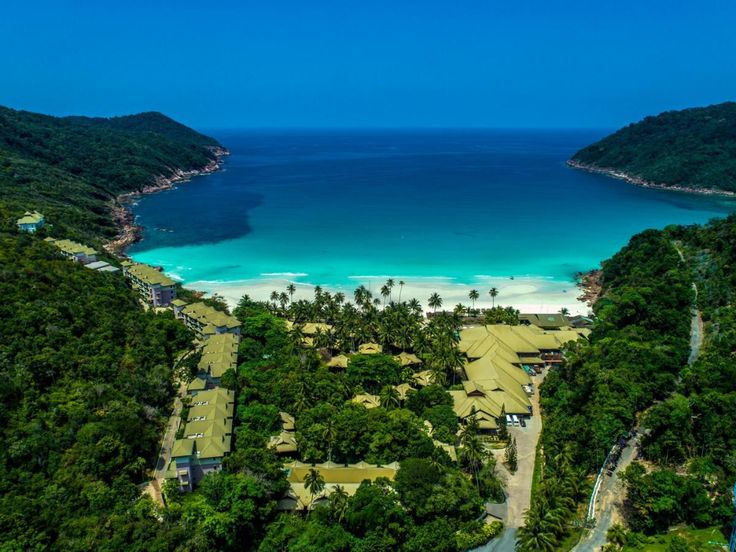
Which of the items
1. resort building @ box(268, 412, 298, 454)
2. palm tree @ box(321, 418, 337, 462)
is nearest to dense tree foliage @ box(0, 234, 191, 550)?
resort building @ box(268, 412, 298, 454)

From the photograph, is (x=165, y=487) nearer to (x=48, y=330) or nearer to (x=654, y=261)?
(x=48, y=330)

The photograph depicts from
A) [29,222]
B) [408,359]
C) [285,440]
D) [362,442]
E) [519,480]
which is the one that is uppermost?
[29,222]

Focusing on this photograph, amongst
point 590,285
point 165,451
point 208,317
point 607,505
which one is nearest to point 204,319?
point 208,317

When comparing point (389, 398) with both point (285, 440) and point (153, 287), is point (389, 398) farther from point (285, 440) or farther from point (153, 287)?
point (153, 287)

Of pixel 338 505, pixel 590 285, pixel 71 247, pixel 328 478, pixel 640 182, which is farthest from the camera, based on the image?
pixel 640 182

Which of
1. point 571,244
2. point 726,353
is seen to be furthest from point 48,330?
point 571,244

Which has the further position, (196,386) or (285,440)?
(196,386)
